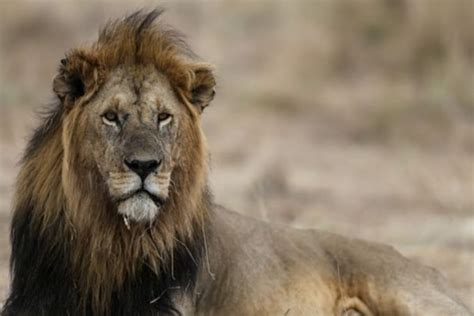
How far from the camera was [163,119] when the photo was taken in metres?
6.00

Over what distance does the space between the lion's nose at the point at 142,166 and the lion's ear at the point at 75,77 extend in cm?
50

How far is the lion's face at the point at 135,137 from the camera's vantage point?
5727 mm

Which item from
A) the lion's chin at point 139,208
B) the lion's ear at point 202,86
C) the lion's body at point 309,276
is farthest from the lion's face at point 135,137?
the lion's body at point 309,276

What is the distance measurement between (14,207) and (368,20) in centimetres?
1217

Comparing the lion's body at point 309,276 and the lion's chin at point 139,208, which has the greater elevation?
the lion's chin at point 139,208

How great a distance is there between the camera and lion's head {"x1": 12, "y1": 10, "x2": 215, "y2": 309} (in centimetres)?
586

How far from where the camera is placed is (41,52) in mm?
18516

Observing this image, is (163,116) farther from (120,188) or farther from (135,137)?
(120,188)

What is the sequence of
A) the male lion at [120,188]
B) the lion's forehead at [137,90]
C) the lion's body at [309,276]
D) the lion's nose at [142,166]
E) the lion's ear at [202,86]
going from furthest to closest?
the lion's body at [309,276]
the lion's ear at [202,86]
the lion's forehead at [137,90]
the male lion at [120,188]
the lion's nose at [142,166]

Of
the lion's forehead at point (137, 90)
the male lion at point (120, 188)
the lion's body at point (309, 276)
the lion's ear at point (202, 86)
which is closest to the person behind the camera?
the male lion at point (120, 188)

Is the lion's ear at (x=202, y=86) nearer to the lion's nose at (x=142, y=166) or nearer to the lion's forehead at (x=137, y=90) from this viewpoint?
the lion's forehead at (x=137, y=90)

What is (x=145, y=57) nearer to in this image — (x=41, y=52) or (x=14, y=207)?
(x=14, y=207)

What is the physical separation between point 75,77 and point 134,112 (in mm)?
320

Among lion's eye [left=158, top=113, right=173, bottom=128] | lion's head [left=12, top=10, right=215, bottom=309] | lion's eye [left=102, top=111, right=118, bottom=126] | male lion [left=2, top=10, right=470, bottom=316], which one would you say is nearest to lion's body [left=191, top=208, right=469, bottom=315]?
male lion [left=2, top=10, right=470, bottom=316]
